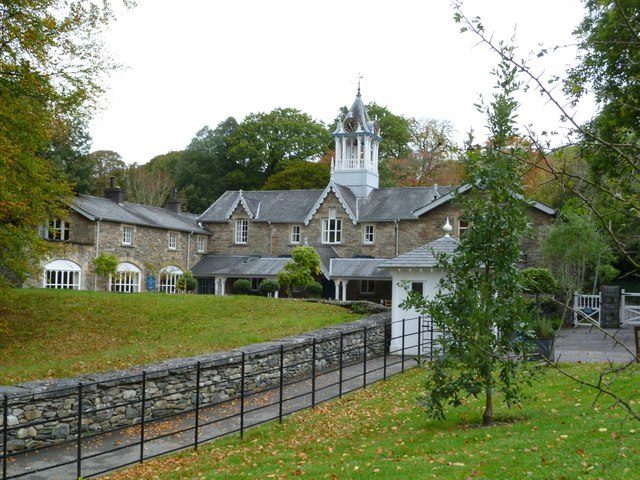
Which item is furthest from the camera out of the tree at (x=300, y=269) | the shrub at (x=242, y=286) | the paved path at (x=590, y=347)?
the shrub at (x=242, y=286)

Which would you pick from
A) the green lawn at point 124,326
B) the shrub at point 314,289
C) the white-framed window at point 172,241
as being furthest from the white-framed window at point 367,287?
the green lawn at point 124,326

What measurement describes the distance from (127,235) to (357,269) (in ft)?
47.6

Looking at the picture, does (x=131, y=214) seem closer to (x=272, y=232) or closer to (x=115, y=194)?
(x=115, y=194)

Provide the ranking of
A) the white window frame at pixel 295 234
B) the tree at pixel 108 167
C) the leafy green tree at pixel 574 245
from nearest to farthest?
the leafy green tree at pixel 574 245
the white window frame at pixel 295 234
the tree at pixel 108 167

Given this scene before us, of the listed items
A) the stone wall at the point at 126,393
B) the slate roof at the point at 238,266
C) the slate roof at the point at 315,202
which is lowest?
the stone wall at the point at 126,393

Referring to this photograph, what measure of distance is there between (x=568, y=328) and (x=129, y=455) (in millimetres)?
21061

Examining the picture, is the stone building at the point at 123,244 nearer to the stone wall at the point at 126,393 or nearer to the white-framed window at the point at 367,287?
the white-framed window at the point at 367,287

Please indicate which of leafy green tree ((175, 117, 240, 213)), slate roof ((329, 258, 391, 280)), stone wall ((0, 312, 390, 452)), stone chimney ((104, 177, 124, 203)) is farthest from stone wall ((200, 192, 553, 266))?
stone wall ((0, 312, 390, 452))

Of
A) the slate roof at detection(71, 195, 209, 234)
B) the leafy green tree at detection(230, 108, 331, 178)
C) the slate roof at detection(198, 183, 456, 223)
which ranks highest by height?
the leafy green tree at detection(230, 108, 331, 178)

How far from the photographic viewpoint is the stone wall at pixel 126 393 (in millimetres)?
10141

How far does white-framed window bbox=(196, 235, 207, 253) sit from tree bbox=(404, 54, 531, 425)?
124ft

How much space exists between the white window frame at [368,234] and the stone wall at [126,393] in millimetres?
25505

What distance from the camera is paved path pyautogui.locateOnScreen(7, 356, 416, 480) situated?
368 inches

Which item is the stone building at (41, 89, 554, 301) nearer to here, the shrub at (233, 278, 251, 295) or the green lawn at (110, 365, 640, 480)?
the shrub at (233, 278, 251, 295)
